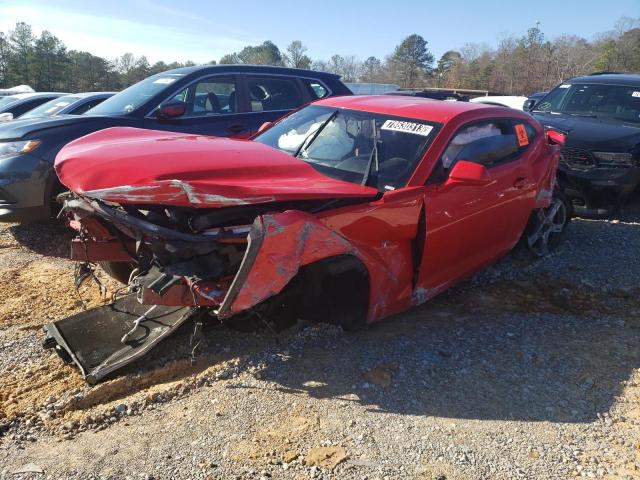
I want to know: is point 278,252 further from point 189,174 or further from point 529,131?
point 529,131

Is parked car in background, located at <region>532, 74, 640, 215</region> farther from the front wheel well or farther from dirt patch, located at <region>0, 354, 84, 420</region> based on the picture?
dirt patch, located at <region>0, 354, 84, 420</region>

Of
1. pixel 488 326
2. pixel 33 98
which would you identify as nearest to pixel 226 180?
pixel 488 326

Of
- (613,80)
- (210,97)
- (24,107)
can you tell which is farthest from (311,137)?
(24,107)

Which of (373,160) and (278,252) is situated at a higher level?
(373,160)

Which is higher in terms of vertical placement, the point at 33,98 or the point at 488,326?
the point at 33,98

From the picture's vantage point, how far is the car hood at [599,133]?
21.4 feet

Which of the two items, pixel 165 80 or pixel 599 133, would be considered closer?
pixel 165 80

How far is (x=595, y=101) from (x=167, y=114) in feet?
20.5

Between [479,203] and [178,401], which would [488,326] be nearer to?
[479,203]

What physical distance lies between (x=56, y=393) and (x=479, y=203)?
10.4 ft

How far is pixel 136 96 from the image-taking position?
6.09 metres

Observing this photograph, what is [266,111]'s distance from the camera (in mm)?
6602

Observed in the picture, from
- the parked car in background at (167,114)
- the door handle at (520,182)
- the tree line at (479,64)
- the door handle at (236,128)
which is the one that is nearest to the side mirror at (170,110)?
the parked car in background at (167,114)

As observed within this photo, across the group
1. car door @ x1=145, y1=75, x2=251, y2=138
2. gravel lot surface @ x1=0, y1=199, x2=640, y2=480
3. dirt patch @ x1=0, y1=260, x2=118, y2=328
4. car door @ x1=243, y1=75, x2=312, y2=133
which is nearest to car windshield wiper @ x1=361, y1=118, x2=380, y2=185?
gravel lot surface @ x1=0, y1=199, x2=640, y2=480
